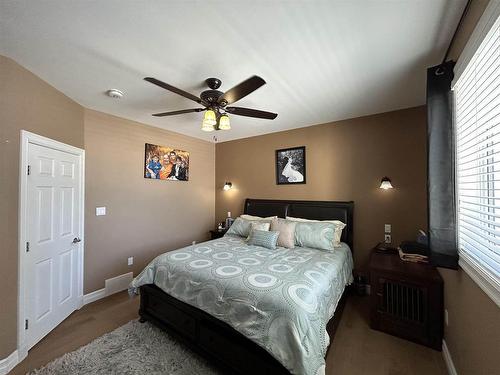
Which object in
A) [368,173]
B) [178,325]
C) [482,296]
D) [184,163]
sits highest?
[184,163]

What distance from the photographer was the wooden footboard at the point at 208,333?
155 cm

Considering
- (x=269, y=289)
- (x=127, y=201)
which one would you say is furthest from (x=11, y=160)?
(x=269, y=289)

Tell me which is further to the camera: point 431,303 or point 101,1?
point 431,303

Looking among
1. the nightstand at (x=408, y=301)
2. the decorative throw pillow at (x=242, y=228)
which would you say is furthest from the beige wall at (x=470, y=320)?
the decorative throw pillow at (x=242, y=228)

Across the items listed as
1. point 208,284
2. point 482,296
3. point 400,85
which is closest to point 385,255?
point 482,296

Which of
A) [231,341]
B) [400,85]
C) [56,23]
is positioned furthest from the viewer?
[400,85]

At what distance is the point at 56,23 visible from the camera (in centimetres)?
145

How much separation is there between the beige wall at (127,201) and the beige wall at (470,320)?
3776mm

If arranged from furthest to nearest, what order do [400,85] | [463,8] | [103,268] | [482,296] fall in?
[103,268], [400,85], [463,8], [482,296]

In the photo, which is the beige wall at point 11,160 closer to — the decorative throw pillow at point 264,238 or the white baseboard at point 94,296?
the white baseboard at point 94,296

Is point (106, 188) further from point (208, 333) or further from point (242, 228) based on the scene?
point (208, 333)

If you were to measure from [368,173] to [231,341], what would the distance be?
278 centimetres

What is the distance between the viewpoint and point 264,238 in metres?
2.86

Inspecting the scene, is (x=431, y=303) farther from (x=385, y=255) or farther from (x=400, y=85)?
(x=400, y=85)
